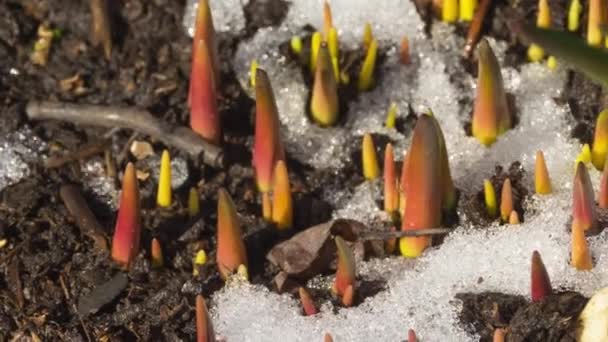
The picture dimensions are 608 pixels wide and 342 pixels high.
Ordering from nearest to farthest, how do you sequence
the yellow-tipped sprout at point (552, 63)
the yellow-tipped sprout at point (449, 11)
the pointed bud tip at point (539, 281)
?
the pointed bud tip at point (539, 281) → the yellow-tipped sprout at point (552, 63) → the yellow-tipped sprout at point (449, 11)

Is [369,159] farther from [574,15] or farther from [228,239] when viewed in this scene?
[574,15]

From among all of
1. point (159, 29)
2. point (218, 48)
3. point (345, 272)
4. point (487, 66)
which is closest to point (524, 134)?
point (487, 66)

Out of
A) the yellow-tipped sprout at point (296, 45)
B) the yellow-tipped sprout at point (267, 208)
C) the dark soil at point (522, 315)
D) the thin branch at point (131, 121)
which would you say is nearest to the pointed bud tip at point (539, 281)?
the dark soil at point (522, 315)

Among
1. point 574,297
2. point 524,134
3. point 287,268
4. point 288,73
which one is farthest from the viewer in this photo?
point 288,73

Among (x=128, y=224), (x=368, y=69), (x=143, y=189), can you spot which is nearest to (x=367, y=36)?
(x=368, y=69)

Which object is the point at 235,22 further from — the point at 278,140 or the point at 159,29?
the point at 278,140

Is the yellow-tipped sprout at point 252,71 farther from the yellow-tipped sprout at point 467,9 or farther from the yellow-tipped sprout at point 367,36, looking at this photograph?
the yellow-tipped sprout at point 467,9

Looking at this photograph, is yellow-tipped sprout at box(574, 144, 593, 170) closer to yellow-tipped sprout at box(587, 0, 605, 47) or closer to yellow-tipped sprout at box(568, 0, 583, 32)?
yellow-tipped sprout at box(587, 0, 605, 47)
